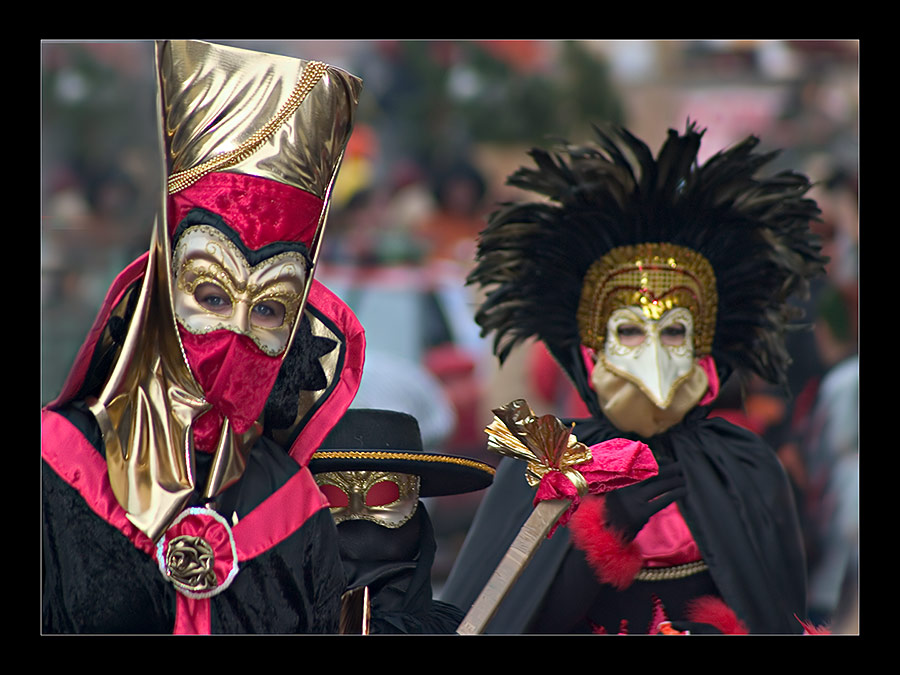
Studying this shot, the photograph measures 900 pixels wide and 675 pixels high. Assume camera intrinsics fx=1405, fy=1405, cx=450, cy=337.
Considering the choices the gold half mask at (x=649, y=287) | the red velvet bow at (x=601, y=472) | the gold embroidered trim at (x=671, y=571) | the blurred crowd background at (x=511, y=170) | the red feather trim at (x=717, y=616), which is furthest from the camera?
the blurred crowd background at (x=511, y=170)

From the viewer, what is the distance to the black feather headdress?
491cm

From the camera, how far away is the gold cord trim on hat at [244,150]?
11.4ft

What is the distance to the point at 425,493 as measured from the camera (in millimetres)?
4305

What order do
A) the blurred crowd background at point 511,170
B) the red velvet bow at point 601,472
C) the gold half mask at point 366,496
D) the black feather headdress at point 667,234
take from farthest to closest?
the blurred crowd background at point 511,170 < the black feather headdress at point 667,234 < the gold half mask at point 366,496 < the red velvet bow at point 601,472

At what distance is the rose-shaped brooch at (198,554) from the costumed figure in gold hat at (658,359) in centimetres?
135

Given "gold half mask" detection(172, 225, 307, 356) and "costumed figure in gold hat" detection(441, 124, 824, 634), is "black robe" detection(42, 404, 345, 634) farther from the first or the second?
"costumed figure in gold hat" detection(441, 124, 824, 634)

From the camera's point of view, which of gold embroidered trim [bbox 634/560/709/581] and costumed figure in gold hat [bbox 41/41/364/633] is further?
gold embroidered trim [bbox 634/560/709/581]

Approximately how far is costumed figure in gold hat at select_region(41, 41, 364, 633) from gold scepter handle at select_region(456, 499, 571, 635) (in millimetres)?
381

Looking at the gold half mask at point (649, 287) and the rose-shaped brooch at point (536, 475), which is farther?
the gold half mask at point (649, 287)

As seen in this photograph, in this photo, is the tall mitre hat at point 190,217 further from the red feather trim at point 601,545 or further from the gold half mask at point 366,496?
the red feather trim at point 601,545

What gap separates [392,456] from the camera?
13.5 feet

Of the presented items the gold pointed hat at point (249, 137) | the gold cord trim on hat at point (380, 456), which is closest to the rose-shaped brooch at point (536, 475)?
the gold cord trim on hat at point (380, 456)

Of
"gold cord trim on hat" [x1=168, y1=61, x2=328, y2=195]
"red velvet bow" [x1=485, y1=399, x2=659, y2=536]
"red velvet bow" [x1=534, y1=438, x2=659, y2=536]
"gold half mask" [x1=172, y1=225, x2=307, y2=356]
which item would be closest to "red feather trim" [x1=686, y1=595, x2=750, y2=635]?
"red velvet bow" [x1=534, y1=438, x2=659, y2=536]

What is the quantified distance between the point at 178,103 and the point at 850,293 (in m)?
3.73
